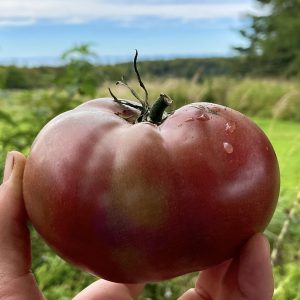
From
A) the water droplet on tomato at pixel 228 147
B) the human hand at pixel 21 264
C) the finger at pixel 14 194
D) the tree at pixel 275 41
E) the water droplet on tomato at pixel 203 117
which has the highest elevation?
the water droplet on tomato at pixel 203 117

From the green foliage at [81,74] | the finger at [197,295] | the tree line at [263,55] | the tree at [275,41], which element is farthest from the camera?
the tree at [275,41]

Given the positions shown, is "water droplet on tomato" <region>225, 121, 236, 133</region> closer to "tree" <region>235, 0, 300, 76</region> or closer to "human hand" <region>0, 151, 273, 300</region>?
"human hand" <region>0, 151, 273, 300</region>

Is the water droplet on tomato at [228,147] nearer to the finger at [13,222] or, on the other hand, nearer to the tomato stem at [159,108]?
the tomato stem at [159,108]

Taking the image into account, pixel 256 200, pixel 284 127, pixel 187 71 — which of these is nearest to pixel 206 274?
pixel 256 200

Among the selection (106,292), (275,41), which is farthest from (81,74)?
(275,41)

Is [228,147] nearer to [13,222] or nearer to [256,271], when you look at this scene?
[256,271]

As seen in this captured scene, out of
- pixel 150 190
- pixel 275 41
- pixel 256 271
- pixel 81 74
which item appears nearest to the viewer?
pixel 150 190

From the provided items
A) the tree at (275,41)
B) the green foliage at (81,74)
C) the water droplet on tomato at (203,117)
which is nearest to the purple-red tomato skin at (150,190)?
the water droplet on tomato at (203,117)
